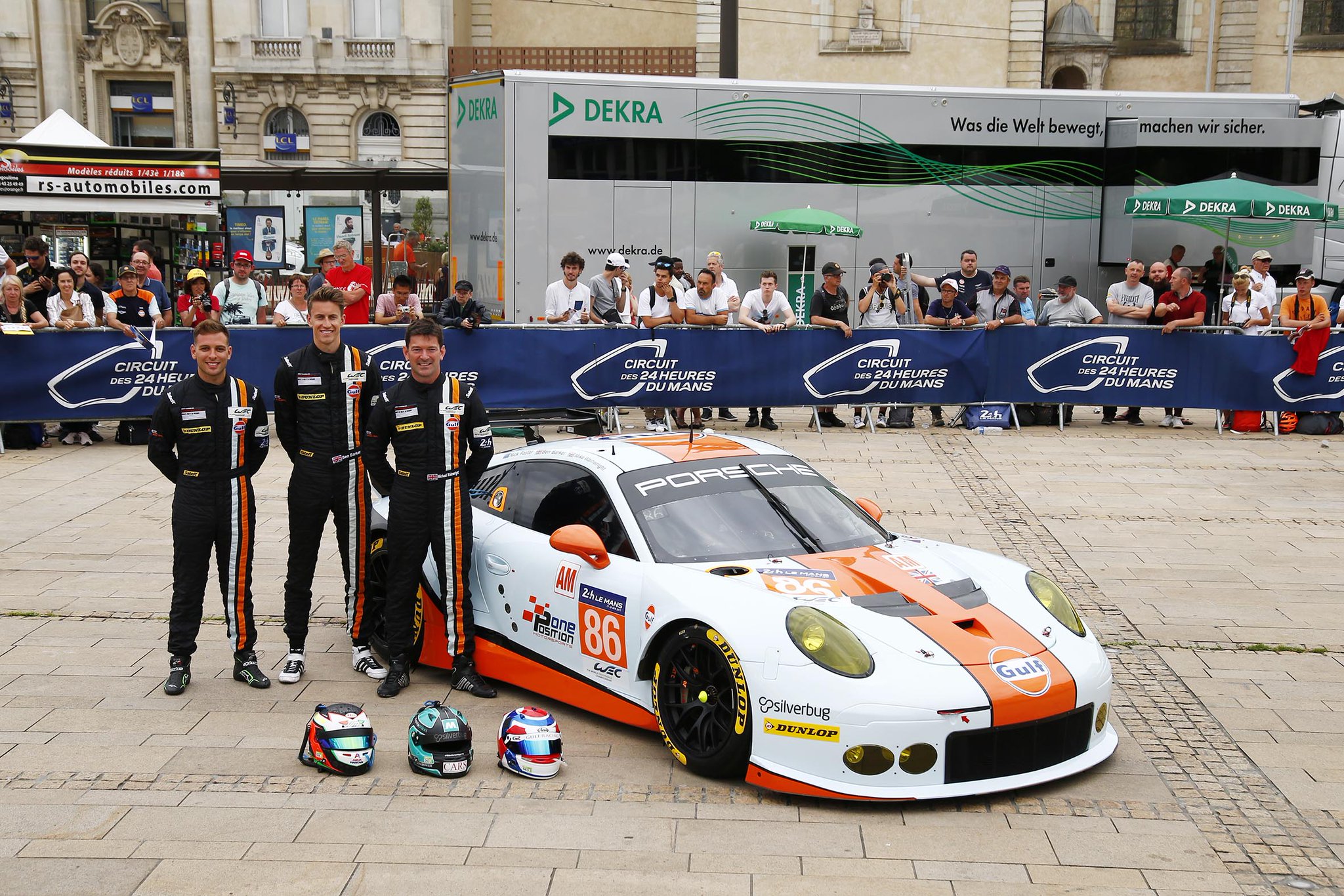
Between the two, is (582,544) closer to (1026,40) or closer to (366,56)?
(1026,40)

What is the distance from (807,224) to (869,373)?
10.6ft

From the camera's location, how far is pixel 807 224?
18.0m

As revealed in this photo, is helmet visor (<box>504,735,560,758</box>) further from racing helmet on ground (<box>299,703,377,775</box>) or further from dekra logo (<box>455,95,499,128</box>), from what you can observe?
dekra logo (<box>455,95,499,128</box>)

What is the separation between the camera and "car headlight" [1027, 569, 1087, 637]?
634 centimetres

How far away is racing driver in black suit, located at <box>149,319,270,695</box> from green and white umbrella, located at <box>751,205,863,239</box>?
11659mm

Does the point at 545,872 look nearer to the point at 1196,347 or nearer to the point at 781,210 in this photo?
the point at 1196,347

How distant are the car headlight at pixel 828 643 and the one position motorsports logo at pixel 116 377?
10.1 meters

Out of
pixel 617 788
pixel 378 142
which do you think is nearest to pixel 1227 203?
pixel 617 788

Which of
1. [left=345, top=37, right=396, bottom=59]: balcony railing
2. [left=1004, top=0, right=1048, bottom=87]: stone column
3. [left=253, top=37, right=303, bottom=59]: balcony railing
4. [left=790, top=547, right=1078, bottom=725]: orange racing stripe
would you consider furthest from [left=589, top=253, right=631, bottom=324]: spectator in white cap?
[left=253, top=37, right=303, bottom=59]: balcony railing

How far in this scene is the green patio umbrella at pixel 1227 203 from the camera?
57.0ft

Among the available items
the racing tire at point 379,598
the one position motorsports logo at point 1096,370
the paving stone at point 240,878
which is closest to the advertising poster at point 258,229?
the one position motorsports logo at point 1096,370

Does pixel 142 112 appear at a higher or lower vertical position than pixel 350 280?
higher

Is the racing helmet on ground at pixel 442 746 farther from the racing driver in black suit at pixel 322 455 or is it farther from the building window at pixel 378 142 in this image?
the building window at pixel 378 142

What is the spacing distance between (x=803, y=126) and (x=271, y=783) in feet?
47.9
